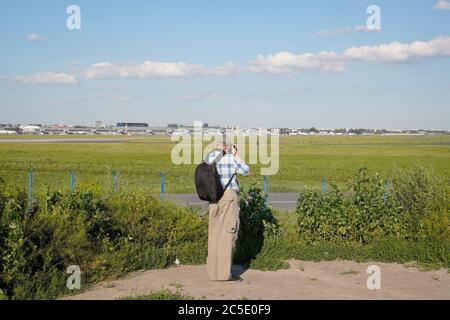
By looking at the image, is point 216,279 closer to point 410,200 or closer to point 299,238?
point 299,238

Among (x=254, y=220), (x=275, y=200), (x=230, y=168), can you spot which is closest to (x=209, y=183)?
(x=230, y=168)

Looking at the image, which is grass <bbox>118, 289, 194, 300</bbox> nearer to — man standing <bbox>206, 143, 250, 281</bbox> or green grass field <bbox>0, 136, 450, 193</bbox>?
Answer: man standing <bbox>206, 143, 250, 281</bbox>

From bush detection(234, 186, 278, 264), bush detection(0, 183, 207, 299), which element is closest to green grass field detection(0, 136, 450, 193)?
bush detection(234, 186, 278, 264)

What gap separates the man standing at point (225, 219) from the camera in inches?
338

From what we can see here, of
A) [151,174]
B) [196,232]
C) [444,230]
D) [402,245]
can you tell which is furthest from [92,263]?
[151,174]

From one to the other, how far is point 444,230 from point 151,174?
3312cm

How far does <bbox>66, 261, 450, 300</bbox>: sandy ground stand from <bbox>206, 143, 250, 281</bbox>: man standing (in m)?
0.22

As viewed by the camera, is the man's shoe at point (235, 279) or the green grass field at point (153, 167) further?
the green grass field at point (153, 167)

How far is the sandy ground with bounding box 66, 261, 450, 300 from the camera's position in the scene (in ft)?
25.6

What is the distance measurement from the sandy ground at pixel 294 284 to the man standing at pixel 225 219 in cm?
22

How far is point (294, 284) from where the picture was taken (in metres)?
8.48

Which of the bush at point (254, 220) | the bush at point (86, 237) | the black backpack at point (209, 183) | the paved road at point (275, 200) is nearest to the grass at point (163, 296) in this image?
the bush at point (86, 237)

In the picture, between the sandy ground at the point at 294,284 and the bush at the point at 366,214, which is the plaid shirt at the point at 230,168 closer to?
the sandy ground at the point at 294,284

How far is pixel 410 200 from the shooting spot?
11.8 m
